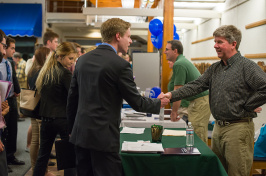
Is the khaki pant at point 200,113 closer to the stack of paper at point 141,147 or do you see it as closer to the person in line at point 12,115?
the stack of paper at point 141,147

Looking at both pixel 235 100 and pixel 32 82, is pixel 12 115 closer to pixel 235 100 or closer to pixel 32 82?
pixel 32 82

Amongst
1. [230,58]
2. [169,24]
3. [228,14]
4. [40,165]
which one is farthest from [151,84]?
[230,58]

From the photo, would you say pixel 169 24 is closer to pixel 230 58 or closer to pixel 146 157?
pixel 230 58

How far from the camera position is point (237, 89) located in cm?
267

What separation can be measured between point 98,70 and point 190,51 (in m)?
9.68

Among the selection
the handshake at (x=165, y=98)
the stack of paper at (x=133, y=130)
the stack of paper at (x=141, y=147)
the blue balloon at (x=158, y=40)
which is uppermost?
the blue balloon at (x=158, y=40)

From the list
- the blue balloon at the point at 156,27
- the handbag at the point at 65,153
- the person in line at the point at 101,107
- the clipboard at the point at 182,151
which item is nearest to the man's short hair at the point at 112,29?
the person in line at the point at 101,107

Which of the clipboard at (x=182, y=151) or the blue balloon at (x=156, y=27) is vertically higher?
the blue balloon at (x=156, y=27)

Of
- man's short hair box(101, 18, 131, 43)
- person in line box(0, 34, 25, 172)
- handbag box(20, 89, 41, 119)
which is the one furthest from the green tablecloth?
person in line box(0, 34, 25, 172)

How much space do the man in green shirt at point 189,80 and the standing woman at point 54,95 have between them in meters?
1.23

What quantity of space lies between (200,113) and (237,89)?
1.58 metres

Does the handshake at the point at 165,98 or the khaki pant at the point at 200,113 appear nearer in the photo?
the handshake at the point at 165,98

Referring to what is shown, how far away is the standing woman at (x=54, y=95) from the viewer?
3.33m

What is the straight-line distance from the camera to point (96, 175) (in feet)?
7.13
